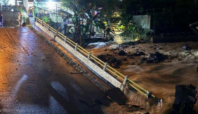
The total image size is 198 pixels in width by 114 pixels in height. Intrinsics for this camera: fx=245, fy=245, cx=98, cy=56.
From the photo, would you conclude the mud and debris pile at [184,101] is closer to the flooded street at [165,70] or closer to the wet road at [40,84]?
the flooded street at [165,70]

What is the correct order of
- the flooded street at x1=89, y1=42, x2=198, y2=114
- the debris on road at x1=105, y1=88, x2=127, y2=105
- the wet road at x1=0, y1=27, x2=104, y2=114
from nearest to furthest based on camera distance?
the wet road at x1=0, y1=27, x2=104, y2=114 → the debris on road at x1=105, y1=88, x2=127, y2=105 → the flooded street at x1=89, y1=42, x2=198, y2=114

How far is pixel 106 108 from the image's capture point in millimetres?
8641

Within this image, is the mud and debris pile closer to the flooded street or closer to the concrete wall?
the flooded street

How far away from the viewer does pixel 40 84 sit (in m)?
10.8

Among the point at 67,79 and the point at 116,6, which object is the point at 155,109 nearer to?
the point at 67,79

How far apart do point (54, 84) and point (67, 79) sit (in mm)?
921

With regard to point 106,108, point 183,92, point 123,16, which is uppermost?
point 123,16

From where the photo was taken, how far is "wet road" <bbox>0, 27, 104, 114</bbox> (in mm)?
8477

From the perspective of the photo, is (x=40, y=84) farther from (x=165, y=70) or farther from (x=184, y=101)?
(x=184, y=101)

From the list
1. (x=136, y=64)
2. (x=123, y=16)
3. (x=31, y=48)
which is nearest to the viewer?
(x=136, y=64)

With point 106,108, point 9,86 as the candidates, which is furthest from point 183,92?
point 9,86

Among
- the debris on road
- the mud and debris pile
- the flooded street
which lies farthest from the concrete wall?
the mud and debris pile

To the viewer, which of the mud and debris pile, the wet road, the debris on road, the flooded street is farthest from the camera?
the flooded street

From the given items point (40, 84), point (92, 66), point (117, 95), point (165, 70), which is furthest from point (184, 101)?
point (92, 66)
